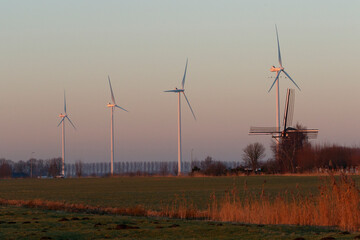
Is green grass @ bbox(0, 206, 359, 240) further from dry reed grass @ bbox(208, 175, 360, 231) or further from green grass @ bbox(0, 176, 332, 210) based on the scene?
green grass @ bbox(0, 176, 332, 210)

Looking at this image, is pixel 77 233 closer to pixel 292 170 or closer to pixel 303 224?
pixel 303 224

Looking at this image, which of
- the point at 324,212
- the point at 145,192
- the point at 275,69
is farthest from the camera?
the point at 275,69

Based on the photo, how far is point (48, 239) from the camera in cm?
1533

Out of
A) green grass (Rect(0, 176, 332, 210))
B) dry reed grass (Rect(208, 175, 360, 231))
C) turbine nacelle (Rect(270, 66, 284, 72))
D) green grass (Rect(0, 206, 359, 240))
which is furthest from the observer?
turbine nacelle (Rect(270, 66, 284, 72))

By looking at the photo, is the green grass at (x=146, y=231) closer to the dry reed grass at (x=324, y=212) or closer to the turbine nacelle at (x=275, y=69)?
the dry reed grass at (x=324, y=212)

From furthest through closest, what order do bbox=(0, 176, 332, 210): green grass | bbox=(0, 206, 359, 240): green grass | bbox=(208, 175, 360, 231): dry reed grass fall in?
bbox=(0, 176, 332, 210): green grass → bbox=(208, 175, 360, 231): dry reed grass → bbox=(0, 206, 359, 240): green grass

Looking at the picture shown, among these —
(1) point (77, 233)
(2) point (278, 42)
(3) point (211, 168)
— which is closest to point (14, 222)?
(1) point (77, 233)

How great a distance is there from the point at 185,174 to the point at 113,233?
326 ft

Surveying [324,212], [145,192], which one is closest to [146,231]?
[324,212]

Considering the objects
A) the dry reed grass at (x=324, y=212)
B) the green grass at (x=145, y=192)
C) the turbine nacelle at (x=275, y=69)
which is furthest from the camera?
the turbine nacelle at (x=275, y=69)

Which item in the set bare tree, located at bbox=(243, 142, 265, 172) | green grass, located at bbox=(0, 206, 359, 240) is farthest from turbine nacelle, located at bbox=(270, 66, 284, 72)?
green grass, located at bbox=(0, 206, 359, 240)

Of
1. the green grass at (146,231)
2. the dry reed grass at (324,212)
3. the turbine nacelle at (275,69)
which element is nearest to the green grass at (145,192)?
the dry reed grass at (324,212)

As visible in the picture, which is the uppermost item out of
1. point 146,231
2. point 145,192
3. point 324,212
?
point 324,212

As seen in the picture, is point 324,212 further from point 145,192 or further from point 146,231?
point 145,192
